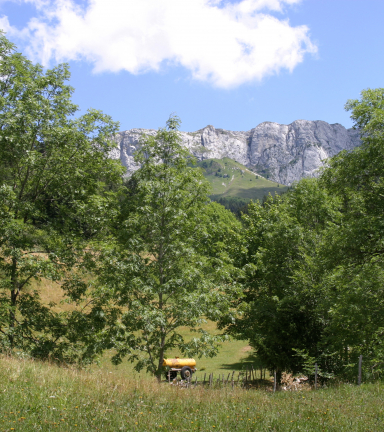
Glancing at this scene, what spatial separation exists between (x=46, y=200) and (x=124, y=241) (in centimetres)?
409

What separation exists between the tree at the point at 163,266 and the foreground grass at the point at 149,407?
11.6ft

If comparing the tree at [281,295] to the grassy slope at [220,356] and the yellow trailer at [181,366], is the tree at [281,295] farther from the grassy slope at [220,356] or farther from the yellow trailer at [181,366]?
the grassy slope at [220,356]

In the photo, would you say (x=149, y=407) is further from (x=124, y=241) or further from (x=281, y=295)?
(x=281, y=295)

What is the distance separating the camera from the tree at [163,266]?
520 inches

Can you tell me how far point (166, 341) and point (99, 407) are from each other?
7.09m

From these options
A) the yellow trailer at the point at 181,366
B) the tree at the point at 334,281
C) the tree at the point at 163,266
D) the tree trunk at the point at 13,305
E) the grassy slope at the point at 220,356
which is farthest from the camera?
the grassy slope at the point at 220,356

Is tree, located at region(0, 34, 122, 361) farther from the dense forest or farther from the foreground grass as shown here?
the foreground grass

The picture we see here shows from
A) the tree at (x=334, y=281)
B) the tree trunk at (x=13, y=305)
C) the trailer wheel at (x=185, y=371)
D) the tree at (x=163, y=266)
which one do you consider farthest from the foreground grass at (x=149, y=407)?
the trailer wheel at (x=185, y=371)

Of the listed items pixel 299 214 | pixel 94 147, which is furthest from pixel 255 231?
pixel 94 147

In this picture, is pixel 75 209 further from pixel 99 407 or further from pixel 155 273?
pixel 99 407

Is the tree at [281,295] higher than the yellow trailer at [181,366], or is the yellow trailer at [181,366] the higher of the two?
the tree at [281,295]

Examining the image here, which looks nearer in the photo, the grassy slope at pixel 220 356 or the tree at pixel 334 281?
the tree at pixel 334 281

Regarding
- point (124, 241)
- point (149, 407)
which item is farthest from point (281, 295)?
point (149, 407)

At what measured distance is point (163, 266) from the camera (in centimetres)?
1452
